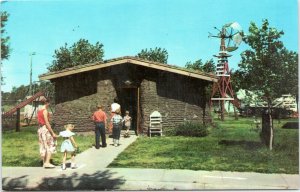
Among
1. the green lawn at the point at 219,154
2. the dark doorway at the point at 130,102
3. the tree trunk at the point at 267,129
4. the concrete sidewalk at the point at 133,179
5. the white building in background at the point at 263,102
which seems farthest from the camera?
the dark doorway at the point at 130,102

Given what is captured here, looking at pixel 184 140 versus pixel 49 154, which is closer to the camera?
pixel 49 154

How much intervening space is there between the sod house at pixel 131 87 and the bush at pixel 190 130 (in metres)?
0.27

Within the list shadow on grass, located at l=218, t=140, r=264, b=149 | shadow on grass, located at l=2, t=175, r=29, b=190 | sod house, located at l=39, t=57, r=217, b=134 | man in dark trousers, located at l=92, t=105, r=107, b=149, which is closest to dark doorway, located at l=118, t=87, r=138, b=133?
sod house, located at l=39, t=57, r=217, b=134

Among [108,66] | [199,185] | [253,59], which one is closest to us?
[199,185]

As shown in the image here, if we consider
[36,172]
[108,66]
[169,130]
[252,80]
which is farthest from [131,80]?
[36,172]

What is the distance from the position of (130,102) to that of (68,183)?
7.11 metres

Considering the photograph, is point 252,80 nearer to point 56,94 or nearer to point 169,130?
point 169,130

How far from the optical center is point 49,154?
902 cm

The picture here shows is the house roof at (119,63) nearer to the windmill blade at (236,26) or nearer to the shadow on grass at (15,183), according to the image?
the windmill blade at (236,26)

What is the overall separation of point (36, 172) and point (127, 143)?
4178 millimetres

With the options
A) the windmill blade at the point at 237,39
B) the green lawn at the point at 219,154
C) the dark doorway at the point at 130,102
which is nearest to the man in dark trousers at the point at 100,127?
the green lawn at the point at 219,154

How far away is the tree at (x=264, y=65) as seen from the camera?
979 centimetres

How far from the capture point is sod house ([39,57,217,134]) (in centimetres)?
1376

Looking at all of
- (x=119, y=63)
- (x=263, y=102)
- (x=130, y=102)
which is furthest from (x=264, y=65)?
(x=130, y=102)
